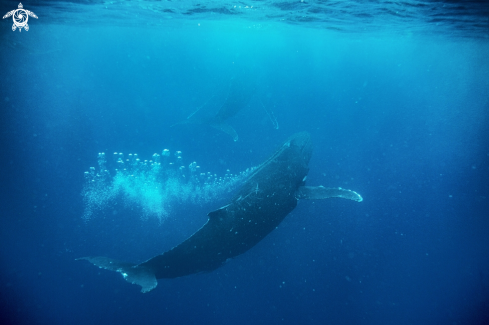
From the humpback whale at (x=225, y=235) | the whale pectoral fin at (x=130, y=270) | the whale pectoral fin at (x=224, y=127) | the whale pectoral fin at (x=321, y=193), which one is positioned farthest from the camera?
the whale pectoral fin at (x=224, y=127)

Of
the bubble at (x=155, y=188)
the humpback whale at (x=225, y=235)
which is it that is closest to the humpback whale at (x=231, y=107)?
the bubble at (x=155, y=188)

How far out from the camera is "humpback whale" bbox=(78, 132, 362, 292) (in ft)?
24.0

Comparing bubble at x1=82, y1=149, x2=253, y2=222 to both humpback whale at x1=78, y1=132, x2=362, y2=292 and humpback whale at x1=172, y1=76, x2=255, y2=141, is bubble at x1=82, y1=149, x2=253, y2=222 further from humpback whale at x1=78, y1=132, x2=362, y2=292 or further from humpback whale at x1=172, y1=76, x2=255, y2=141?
humpback whale at x1=78, y1=132, x2=362, y2=292

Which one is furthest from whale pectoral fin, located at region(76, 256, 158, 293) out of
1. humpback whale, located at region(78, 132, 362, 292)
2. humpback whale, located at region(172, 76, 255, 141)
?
humpback whale, located at region(172, 76, 255, 141)

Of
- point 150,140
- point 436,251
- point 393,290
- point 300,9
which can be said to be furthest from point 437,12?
point 150,140

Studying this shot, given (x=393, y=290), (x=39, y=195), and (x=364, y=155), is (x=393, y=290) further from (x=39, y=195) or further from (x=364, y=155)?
(x=39, y=195)

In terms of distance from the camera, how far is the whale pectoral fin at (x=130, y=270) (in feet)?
23.4

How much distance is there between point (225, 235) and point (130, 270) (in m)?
2.96

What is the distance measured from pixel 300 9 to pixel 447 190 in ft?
53.0

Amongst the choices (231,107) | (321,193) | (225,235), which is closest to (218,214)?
(225,235)

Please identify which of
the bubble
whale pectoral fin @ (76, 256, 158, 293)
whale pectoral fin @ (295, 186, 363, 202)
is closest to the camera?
whale pectoral fin @ (76, 256, 158, 293)

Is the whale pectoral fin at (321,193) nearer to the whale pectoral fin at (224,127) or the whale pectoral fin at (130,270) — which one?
the whale pectoral fin at (130,270)

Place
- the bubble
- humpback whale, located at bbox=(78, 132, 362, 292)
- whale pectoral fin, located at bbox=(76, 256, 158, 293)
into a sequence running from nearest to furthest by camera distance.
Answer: whale pectoral fin, located at bbox=(76, 256, 158, 293) → humpback whale, located at bbox=(78, 132, 362, 292) → the bubble

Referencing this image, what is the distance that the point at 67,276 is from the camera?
12242 millimetres
